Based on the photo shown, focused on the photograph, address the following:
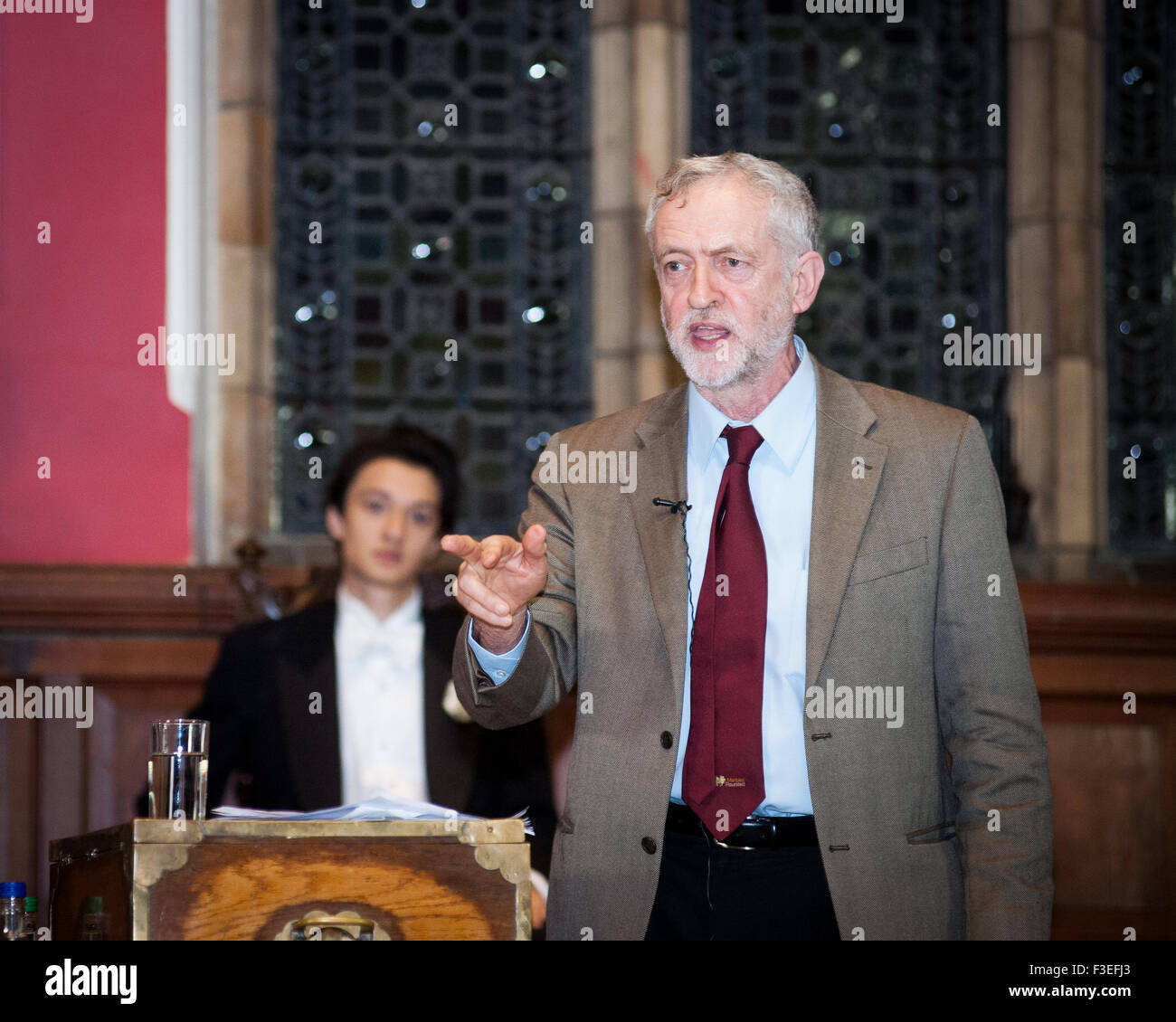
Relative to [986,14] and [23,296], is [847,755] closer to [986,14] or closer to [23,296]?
[23,296]

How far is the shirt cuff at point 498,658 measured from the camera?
2.08 meters

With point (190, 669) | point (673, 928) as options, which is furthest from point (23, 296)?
point (673, 928)

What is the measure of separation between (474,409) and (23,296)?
1442 millimetres

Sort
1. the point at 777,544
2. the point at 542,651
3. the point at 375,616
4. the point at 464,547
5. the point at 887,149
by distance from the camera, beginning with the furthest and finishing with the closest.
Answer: the point at 887,149, the point at 375,616, the point at 777,544, the point at 542,651, the point at 464,547

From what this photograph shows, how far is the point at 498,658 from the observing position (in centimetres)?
208

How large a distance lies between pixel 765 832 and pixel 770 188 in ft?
3.10

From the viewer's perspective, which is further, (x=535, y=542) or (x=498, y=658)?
(x=498, y=658)

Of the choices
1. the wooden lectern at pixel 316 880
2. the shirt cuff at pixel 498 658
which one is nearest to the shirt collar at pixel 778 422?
the shirt cuff at pixel 498 658

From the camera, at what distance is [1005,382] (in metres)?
5.17

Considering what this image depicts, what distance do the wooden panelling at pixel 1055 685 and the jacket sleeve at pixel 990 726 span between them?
2.31 meters

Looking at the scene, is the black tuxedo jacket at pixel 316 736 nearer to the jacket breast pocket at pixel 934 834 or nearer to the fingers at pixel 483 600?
the jacket breast pocket at pixel 934 834

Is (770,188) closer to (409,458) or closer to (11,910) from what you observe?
(11,910)

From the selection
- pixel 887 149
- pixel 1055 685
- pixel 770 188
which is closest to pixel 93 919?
pixel 770 188

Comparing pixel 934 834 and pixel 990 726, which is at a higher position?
pixel 990 726
